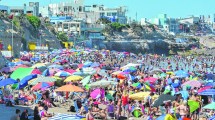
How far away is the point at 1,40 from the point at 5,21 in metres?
13.6

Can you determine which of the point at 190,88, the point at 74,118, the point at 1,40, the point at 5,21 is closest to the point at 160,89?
the point at 190,88

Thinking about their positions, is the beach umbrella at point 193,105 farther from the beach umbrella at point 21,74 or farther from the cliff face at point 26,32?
the cliff face at point 26,32

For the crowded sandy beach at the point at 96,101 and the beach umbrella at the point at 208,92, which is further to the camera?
the beach umbrella at the point at 208,92

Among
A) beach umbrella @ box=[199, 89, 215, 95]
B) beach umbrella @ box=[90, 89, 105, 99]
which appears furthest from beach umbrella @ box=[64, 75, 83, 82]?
beach umbrella @ box=[199, 89, 215, 95]

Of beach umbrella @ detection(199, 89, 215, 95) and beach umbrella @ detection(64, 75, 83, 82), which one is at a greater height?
beach umbrella @ detection(199, 89, 215, 95)

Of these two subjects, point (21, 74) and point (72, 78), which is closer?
point (21, 74)

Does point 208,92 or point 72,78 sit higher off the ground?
point 208,92

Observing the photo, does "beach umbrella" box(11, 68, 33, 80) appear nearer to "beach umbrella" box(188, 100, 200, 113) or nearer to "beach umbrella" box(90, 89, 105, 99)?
"beach umbrella" box(90, 89, 105, 99)

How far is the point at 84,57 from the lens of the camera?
182ft

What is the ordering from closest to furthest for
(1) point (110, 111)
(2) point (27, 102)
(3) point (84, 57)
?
1. (1) point (110, 111)
2. (2) point (27, 102)
3. (3) point (84, 57)

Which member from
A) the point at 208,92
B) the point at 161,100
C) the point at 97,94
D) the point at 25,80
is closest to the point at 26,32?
the point at 25,80

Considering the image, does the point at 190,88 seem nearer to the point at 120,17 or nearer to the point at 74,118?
the point at 74,118

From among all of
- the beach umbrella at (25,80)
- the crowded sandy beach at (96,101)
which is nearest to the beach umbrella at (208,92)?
the crowded sandy beach at (96,101)

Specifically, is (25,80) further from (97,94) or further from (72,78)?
(97,94)
